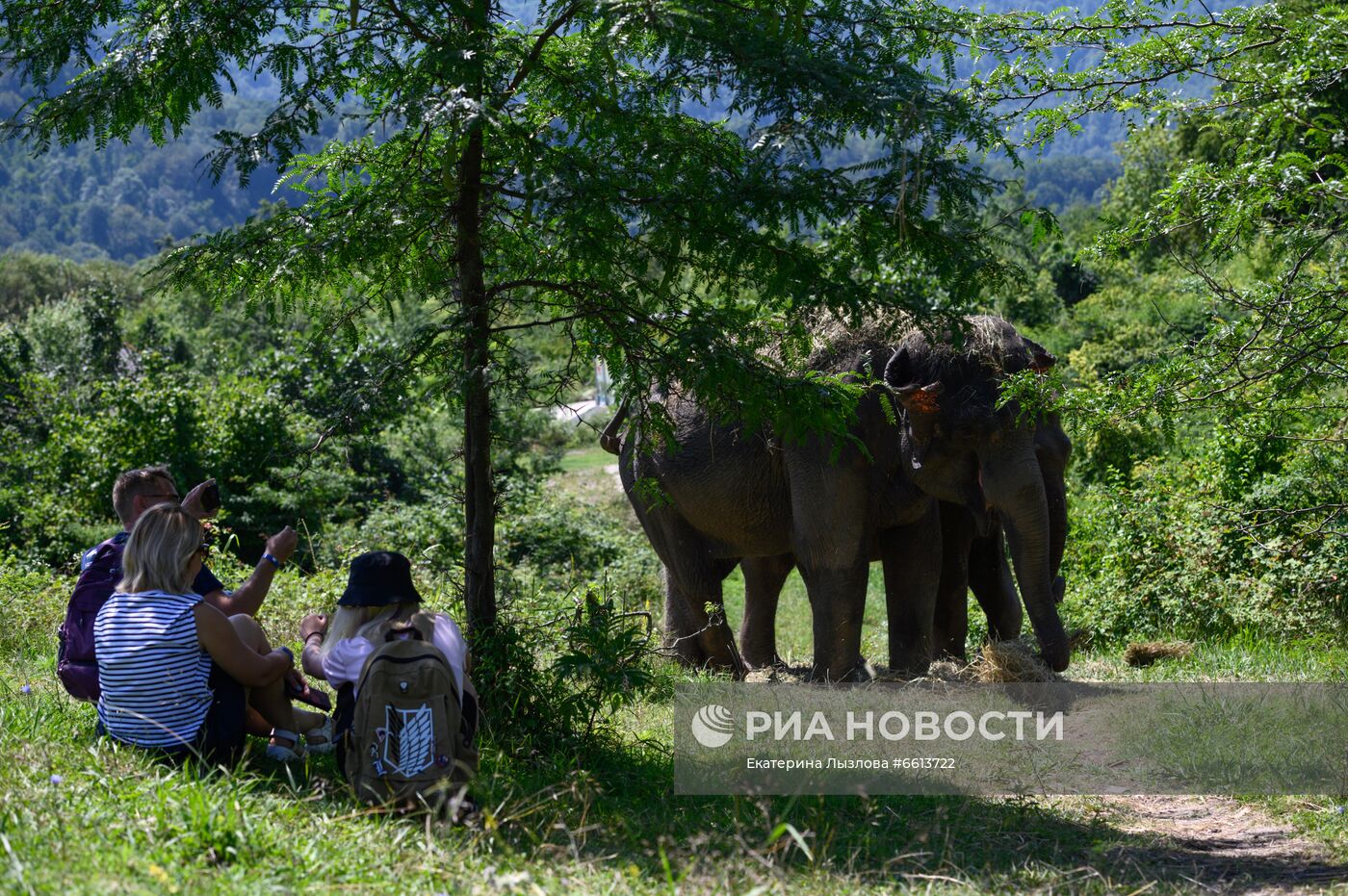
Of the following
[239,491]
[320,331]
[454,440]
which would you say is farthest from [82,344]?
[320,331]

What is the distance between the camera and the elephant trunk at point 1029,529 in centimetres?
886

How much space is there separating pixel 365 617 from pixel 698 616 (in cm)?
561

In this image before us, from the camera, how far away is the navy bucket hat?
5.99m

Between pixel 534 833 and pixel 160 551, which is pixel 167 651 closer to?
pixel 160 551

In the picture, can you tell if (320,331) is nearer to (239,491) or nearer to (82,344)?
(239,491)

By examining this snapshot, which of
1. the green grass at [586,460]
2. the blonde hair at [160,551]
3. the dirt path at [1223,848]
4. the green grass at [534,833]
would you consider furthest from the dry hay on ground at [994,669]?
the green grass at [586,460]

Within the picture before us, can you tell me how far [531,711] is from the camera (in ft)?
24.0

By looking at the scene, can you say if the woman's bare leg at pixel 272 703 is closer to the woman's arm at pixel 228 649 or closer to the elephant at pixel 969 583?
the woman's arm at pixel 228 649

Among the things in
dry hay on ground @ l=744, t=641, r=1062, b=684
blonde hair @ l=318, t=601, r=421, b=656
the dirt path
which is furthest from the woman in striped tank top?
dry hay on ground @ l=744, t=641, r=1062, b=684

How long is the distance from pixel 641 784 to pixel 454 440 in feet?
62.4

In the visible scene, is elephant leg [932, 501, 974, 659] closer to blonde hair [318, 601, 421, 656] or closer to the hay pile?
the hay pile

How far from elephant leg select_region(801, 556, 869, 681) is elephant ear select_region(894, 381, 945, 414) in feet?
4.11

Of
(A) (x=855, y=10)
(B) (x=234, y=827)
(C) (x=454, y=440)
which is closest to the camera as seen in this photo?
(B) (x=234, y=827)

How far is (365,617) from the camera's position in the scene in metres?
6.04
